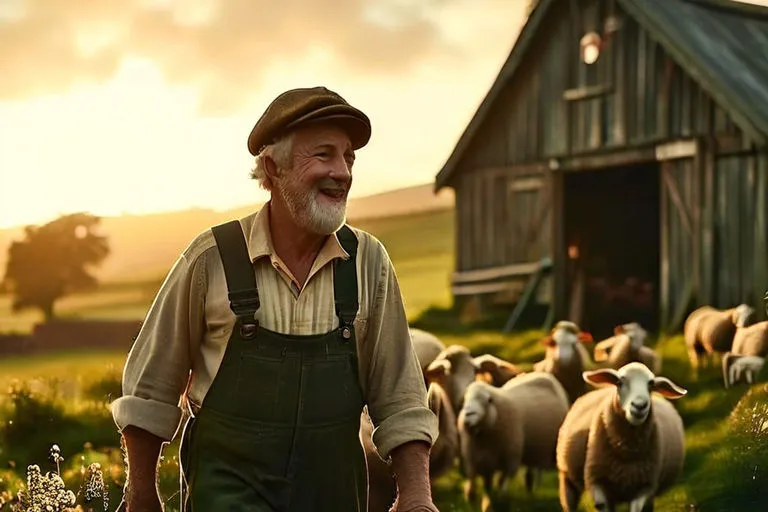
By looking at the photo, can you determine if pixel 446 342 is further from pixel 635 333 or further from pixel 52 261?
pixel 52 261

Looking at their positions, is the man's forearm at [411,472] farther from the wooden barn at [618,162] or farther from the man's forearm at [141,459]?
the wooden barn at [618,162]

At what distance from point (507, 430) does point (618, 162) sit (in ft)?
6.78

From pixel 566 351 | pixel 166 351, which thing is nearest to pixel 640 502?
pixel 566 351

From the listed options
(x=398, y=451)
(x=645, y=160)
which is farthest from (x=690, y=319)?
(x=398, y=451)

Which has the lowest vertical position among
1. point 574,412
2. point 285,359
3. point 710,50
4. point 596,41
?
point 574,412

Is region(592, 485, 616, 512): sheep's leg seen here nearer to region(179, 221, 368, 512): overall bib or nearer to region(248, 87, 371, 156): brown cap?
region(179, 221, 368, 512): overall bib

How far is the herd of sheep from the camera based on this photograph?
287 inches

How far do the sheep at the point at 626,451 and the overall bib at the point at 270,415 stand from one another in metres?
4.17

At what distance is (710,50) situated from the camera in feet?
27.3

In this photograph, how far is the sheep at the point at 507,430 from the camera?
26.7ft

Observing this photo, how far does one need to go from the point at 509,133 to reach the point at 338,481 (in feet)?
20.1

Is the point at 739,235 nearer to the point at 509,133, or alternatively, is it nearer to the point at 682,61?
the point at 682,61

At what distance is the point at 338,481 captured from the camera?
3.29m

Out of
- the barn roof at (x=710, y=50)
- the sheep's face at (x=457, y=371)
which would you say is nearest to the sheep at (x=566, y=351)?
the sheep's face at (x=457, y=371)
